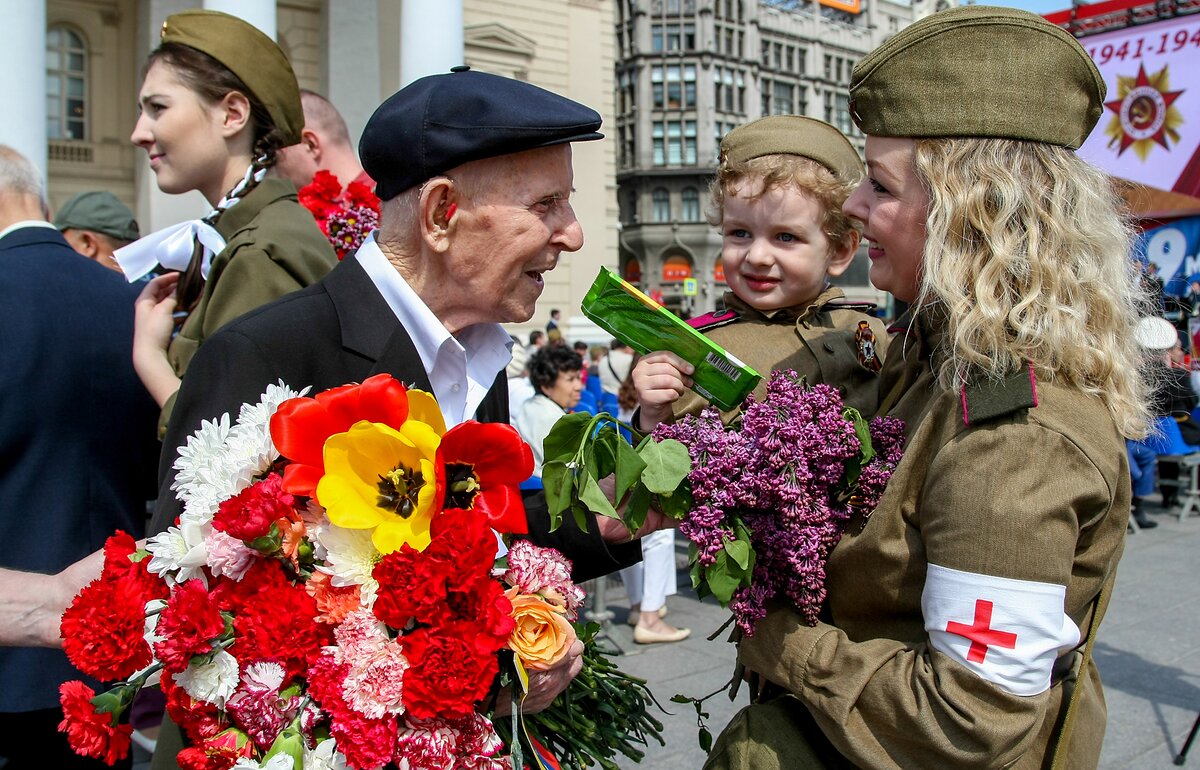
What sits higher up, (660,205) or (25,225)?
(660,205)

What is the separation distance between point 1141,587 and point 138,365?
7.64m

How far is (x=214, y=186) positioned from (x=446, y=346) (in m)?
1.22

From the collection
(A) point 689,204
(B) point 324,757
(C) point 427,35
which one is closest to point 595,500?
(B) point 324,757

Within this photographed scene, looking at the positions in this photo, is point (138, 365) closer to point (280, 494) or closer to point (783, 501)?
point (280, 494)

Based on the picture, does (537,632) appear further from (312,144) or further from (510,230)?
(312,144)

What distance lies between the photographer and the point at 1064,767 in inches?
66.5

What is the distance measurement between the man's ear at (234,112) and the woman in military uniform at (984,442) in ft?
5.88

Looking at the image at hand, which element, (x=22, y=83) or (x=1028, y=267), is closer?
(x=1028, y=267)

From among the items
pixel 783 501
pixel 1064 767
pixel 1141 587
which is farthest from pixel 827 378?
pixel 1141 587

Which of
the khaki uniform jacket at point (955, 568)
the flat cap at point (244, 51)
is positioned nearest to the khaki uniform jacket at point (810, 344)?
the khaki uniform jacket at point (955, 568)

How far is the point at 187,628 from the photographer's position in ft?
4.35

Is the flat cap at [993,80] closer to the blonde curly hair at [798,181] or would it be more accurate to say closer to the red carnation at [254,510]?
the blonde curly hair at [798,181]

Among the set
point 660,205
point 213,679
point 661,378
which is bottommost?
point 213,679

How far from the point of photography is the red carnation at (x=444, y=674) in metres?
1.29
